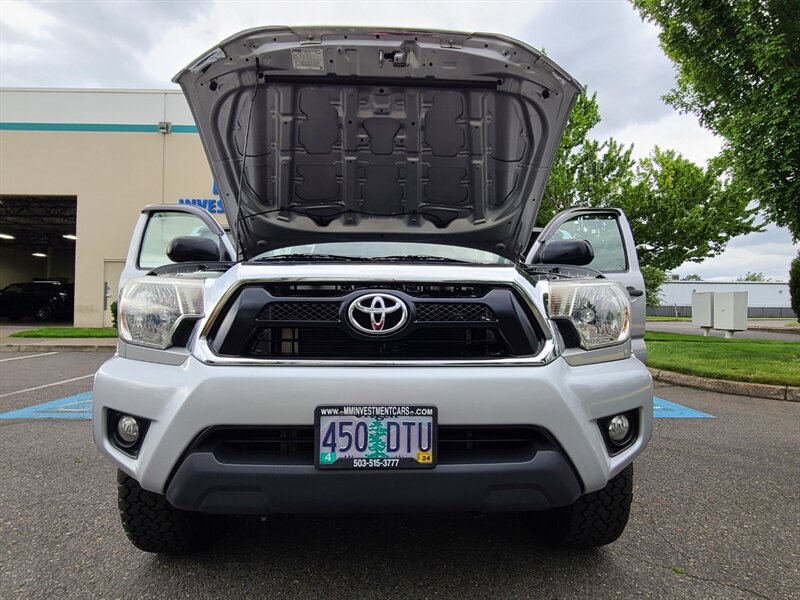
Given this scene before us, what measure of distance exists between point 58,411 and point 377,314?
4.47 meters

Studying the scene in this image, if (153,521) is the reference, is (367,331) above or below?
above

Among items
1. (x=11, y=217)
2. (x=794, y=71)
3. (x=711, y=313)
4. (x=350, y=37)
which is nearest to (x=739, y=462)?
(x=350, y=37)

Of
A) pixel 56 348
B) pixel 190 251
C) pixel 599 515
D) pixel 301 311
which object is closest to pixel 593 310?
pixel 599 515

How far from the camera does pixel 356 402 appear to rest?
1.59 meters

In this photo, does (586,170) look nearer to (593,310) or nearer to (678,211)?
(678,211)

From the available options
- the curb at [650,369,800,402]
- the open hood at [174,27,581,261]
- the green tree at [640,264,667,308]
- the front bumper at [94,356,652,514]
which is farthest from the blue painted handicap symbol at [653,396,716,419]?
the green tree at [640,264,667,308]

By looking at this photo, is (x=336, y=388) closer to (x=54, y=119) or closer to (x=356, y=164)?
(x=356, y=164)

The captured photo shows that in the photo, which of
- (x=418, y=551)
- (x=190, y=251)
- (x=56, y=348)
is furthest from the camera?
(x=56, y=348)

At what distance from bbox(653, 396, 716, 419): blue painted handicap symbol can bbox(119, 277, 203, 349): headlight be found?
433 cm

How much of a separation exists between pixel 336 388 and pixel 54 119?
18.2m

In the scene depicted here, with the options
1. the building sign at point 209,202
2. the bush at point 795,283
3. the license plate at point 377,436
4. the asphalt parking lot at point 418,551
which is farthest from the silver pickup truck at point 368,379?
the bush at point 795,283

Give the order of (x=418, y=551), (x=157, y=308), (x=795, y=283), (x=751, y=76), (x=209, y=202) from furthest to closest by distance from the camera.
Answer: (x=795, y=283), (x=209, y=202), (x=751, y=76), (x=418, y=551), (x=157, y=308)

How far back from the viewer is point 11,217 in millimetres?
22703

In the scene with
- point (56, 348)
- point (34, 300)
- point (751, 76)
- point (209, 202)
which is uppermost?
point (751, 76)
